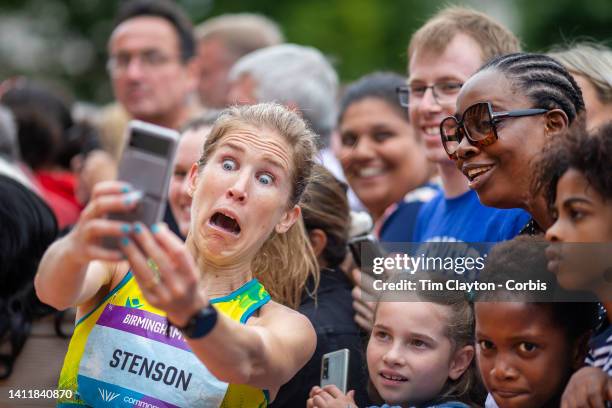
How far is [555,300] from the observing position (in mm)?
2332

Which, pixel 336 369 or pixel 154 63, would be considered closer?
pixel 336 369

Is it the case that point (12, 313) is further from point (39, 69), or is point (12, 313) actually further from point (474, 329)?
point (39, 69)

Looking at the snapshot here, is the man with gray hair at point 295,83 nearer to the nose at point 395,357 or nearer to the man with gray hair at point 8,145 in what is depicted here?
the man with gray hair at point 8,145

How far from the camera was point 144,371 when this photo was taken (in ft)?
8.23

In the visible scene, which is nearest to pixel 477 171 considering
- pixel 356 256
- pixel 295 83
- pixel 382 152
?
pixel 356 256

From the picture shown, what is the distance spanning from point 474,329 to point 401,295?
230 mm

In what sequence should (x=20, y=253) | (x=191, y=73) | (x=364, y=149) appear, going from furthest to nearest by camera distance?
1. (x=191, y=73)
2. (x=364, y=149)
3. (x=20, y=253)

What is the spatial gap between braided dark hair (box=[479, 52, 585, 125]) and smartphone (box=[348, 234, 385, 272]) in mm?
663

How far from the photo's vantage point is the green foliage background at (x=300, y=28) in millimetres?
12344

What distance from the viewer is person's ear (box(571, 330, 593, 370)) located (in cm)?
232

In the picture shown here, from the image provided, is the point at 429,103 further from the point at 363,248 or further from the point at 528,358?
the point at 528,358

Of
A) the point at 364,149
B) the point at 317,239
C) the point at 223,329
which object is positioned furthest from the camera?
the point at 364,149

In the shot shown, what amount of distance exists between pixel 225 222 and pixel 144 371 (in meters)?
0.45

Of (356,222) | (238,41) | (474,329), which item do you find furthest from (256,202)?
(238,41)
